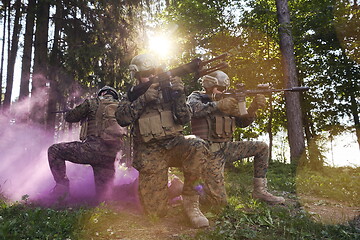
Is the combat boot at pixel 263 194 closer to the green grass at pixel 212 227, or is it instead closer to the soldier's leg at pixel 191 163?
the green grass at pixel 212 227

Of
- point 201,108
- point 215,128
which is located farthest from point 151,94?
point 215,128

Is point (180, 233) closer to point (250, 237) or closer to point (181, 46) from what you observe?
point (250, 237)

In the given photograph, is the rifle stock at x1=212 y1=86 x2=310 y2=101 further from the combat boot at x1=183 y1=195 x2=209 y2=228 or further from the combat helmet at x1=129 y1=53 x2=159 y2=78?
the combat boot at x1=183 y1=195 x2=209 y2=228

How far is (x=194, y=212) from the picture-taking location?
12.8 ft

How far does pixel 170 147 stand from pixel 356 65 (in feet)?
39.2

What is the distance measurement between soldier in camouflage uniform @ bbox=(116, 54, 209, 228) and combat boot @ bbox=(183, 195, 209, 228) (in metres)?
0.01

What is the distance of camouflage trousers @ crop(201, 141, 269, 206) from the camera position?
15.5ft

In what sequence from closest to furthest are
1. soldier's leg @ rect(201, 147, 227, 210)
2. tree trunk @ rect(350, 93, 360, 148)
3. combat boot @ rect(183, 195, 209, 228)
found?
combat boot @ rect(183, 195, 209, 228) → soldier's leg @ rect(201, 147, 227, 210) → tree trunk @ rect(350, 93, 360, 148)

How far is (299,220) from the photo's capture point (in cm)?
379

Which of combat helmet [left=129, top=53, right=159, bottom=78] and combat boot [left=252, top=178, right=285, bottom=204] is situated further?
combat boot [left=252, top=178, right=285, bottom=204]

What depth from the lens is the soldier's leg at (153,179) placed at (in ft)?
13.8

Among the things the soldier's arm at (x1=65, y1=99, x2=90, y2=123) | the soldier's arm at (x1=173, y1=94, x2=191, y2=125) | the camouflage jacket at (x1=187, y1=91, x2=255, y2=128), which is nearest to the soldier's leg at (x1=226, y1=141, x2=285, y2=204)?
the camouflage jacket at (x1=187, y1=91, x2=255, y2=128)

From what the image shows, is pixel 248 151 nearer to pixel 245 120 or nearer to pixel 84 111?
pixel 245 120

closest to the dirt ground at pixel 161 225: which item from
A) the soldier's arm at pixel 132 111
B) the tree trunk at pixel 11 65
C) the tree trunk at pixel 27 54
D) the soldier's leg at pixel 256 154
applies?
the soldier's leg at pixel 256 154
